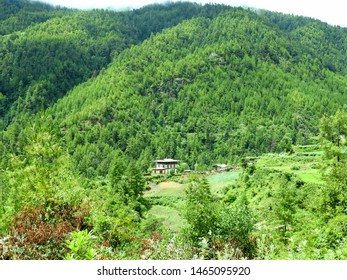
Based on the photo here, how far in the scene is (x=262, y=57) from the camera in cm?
19800

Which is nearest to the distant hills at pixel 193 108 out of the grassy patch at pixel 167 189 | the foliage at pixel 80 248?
the grassy patch at pixel 167 189

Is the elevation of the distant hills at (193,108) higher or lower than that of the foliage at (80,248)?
lower

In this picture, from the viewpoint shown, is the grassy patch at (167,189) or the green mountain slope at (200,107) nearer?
the grassy patch at (167,189)

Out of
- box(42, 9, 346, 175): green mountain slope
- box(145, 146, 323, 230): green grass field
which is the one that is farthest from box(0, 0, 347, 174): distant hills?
box(145, 146, 323, 230): green grass field

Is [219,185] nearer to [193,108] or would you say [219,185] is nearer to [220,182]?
[220,182]

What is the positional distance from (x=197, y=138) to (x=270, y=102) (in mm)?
39392

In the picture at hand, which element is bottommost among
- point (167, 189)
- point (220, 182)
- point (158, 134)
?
point (158, 134)

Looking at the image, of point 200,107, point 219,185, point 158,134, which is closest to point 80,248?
point 219,185

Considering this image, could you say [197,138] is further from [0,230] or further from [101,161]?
[0,230]

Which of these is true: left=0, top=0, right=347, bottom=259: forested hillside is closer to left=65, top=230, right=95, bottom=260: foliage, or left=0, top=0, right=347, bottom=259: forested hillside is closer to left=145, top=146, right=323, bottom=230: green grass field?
left=65, top=230, right=95, bottom=260: foliage

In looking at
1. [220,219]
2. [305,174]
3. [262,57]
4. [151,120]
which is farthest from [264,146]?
[220,219]

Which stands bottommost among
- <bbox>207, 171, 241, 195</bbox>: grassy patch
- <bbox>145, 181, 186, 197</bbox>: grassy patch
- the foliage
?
<bbox>145, 181, 186, 197</bbox>: grassy patch

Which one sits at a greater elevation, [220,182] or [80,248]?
[80,248]

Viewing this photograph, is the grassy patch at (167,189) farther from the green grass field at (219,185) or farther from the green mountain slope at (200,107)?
the green mountain slope at (200,107)
